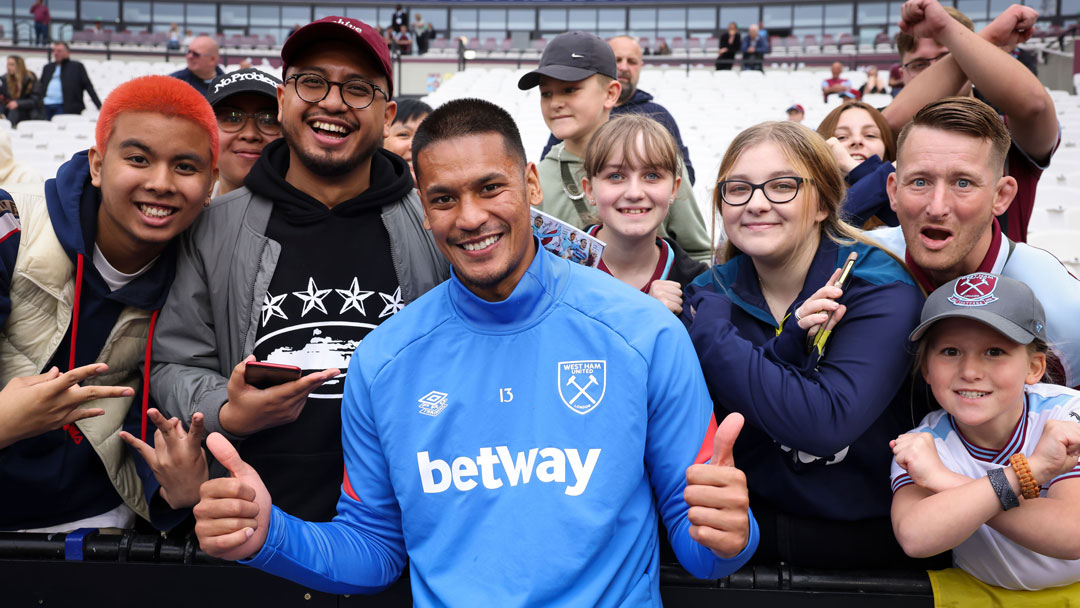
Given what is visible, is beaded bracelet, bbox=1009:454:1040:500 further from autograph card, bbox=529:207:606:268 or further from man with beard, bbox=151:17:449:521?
man with beard, bbox=151:17:449:521

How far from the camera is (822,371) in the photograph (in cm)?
182

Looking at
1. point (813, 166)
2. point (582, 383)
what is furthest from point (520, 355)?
point (813, 166)

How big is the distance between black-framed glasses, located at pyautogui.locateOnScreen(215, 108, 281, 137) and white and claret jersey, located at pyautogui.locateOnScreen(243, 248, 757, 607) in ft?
4.63

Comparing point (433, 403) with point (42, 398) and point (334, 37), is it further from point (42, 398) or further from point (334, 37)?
point (334, 37)

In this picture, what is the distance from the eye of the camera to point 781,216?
6.55 feet

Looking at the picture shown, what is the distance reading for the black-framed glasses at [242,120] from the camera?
281 centimetres

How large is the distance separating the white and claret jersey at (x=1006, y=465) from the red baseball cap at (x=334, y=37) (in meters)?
1.70

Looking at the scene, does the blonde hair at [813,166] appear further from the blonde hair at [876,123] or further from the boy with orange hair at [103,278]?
the boy with orange hair at [103,278]

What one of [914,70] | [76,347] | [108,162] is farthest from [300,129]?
[914,70]

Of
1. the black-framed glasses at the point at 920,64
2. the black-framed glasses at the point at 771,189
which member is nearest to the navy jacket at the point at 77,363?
the black-framed glasses at the point at 771,189

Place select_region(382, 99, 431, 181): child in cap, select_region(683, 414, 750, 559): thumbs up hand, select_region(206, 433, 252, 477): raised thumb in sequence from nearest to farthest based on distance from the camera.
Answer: select_region(683, 414, 750, 559): thumbs up hand < select_region(206, 433, 252, 477): raised thumb < select_region(382, 99, 431, 181): child in cap

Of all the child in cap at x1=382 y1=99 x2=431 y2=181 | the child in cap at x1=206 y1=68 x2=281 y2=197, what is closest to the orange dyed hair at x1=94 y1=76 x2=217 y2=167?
the child in cap at x1=206 y1=68 x2=281 y2=197

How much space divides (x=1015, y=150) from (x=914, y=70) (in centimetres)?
100

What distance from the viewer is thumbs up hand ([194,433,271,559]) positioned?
4.92 feet
